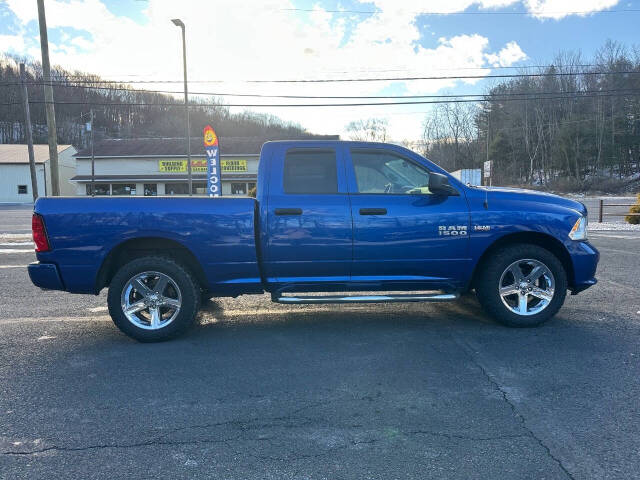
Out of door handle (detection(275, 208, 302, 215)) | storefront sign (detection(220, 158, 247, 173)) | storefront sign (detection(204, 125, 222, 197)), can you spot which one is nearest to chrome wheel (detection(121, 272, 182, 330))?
door handle (detection(275, 208, 302, 215))

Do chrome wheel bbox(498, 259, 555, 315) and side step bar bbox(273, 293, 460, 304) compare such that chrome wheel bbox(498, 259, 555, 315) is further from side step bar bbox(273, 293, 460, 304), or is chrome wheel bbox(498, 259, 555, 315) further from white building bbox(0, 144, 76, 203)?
white building bbox(0, 144, 76, 203)

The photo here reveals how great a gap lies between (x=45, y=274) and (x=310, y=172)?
289 centimetres

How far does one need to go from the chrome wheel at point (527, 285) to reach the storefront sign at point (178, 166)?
39384 mm

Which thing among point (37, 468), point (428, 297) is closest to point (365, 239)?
point (428, 297)

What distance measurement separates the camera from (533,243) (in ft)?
15.9

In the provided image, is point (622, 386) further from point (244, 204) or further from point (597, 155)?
point (597, 155)

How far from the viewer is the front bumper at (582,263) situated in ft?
15.4

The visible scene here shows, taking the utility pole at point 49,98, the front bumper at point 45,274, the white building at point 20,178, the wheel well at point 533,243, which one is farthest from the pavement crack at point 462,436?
the white building at point 20,178

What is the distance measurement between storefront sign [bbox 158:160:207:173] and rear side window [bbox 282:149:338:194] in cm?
3845

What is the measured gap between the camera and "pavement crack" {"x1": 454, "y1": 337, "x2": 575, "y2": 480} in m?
2.42

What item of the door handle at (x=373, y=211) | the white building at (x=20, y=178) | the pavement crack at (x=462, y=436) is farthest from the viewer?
the white building at (x=20, y=178)

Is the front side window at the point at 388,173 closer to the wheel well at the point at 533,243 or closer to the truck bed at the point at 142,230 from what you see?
the wheel well at the point at 533,243

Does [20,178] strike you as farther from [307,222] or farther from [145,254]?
[307,222]

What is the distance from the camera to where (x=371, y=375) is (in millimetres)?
3604
